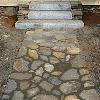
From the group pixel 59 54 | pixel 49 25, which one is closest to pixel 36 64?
pixel 59 54

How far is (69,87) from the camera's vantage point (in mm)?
4883

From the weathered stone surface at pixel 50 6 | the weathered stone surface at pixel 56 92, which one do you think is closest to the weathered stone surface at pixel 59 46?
the weathered stone surface at pixel 56 92

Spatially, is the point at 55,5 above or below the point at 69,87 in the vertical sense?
above

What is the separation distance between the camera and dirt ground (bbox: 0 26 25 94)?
207 inches

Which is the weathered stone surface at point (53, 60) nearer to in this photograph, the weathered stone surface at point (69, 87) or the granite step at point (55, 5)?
the weathered stone surface at point (69, 87)

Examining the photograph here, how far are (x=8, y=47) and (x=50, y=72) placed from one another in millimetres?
1429

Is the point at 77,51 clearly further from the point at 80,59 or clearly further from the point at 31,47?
the point at 31,47

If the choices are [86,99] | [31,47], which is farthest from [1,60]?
[86,99]

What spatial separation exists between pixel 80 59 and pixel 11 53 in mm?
1612

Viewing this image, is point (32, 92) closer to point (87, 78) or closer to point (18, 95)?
point (18, 95)

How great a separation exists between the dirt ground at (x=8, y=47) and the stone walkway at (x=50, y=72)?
126mm

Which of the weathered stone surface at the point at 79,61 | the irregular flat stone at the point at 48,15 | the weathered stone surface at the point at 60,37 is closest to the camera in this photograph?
the weathered stone surface at the point at 79,61

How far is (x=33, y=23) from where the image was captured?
7145 mm

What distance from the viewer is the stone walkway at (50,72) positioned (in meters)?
4.71
